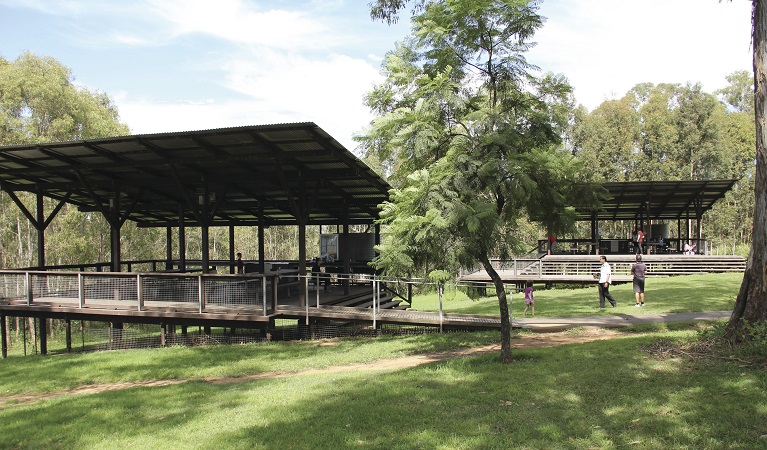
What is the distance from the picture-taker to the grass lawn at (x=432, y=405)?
5082 millimetres

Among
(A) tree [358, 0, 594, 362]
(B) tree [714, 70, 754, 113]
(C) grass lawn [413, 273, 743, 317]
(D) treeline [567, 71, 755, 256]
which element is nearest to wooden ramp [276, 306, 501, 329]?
(C) grass lawn [413, 273, 743, 317]

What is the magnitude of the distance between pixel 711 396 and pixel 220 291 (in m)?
11.2

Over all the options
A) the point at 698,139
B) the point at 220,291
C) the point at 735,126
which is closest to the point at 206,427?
the point at 220,291

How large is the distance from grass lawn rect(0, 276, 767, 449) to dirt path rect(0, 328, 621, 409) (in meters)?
0.13

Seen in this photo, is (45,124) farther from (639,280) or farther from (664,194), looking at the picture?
(664,194)

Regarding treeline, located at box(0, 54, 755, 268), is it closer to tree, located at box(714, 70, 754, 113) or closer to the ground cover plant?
tree, located at box(714, 70, 754, 113)

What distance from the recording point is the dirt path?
899cm

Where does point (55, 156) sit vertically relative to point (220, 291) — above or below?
above

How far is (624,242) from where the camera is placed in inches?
1233

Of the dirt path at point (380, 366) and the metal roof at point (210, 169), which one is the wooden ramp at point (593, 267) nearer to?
the metal roof at point (210, 169)

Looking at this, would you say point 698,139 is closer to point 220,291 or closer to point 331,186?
point 331,186

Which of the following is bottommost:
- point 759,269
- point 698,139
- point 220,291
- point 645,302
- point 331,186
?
point 645,302

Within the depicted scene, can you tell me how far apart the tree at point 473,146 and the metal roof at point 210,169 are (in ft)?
12.4

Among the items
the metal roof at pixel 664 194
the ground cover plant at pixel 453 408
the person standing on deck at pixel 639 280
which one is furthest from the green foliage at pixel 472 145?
the metal roof at pixel 664 194
